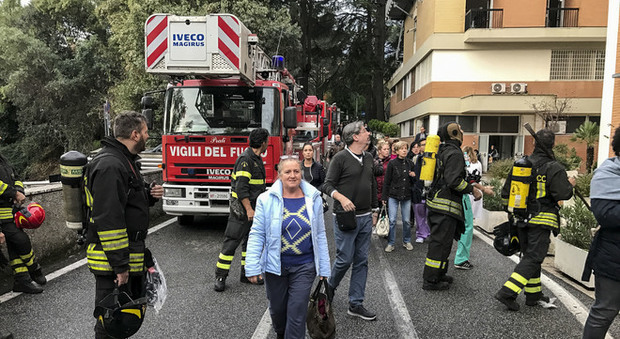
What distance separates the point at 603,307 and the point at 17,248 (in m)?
5.56

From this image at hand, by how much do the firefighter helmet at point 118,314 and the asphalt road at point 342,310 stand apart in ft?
3.39

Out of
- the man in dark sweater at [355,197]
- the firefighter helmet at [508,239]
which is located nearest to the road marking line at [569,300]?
the firefighter helmet at [508,239]

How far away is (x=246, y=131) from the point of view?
748 cm

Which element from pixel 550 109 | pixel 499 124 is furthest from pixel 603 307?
pixel 499 124

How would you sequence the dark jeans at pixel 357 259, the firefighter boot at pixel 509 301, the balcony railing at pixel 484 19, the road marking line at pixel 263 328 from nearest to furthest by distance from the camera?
1. the road marking line at pixel 263 328
2. the dark jeans at pixel 357 259
3. the firefighter boot at pixel 509 301
4. the balcony railing at pixel 484 19

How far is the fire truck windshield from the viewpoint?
7.52 m

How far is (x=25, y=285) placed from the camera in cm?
489

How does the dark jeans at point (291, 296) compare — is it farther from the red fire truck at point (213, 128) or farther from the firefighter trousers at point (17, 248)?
the red fire truck at point (213, 128)

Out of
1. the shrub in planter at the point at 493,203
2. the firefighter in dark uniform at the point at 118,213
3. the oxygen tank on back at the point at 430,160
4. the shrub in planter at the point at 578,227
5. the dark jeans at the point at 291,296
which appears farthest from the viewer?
the shrub in planter at the point at 493,203

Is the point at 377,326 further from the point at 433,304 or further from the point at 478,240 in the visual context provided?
the point at 478,240

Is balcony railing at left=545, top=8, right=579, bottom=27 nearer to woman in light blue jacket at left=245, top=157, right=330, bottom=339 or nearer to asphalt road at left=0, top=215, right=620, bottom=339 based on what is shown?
asphalt road at left=0, top=215, right=620, bottom=339

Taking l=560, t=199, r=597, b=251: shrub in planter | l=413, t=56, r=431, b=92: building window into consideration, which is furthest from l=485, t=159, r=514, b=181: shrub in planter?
l=560, t=199, r=597, b=251: shrub in planter

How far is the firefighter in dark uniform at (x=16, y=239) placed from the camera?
4738 mm

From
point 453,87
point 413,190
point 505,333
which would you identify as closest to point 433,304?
point 505,333
